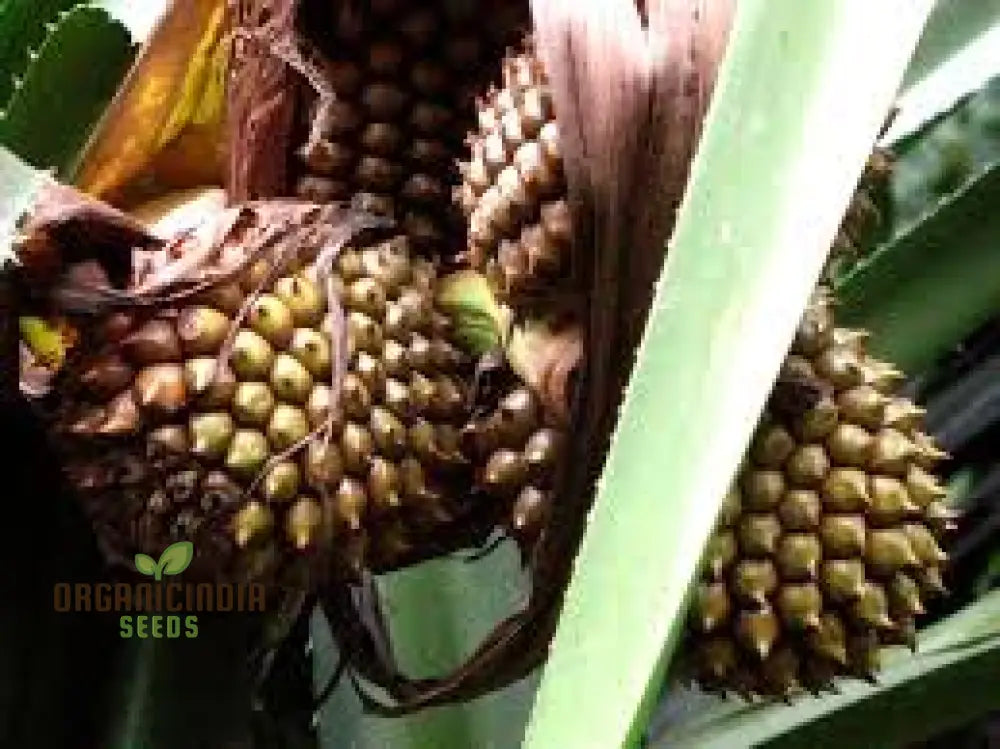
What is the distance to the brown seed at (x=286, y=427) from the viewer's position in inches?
24.4

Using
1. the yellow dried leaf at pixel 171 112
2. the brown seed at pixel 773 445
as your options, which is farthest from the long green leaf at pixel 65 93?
the brown seed at pixel 773 445

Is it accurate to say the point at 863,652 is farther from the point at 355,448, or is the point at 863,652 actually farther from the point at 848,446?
the point at 355,448

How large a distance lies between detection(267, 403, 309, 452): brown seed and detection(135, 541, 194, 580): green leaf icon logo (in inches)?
1.8

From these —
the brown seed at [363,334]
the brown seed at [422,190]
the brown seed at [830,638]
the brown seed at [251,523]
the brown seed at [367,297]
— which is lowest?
the brown seed at [830,638]

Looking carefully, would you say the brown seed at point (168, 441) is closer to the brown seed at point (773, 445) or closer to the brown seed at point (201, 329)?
the brown seed at point (201, 329)

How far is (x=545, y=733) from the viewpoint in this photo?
40 centimetres

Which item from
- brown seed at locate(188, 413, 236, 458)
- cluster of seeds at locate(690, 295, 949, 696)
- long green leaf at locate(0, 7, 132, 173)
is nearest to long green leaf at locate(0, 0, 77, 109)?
long green leaf at locate(0, 7, 132, 173)

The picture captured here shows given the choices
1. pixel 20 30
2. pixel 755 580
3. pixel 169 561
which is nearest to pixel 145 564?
pixel 169 561

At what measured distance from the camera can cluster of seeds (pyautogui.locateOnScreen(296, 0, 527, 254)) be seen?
2.34 feet

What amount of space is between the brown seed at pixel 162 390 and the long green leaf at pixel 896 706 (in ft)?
1.09

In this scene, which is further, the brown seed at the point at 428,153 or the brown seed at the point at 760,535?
the brown seed at the point at 428,153

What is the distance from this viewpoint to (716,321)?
0.43 m

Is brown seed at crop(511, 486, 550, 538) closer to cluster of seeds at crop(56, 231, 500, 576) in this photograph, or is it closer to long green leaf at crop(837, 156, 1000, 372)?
cluster of seeds at crop(56, 231, 500, 576)

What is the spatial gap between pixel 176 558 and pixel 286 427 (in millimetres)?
72
